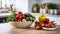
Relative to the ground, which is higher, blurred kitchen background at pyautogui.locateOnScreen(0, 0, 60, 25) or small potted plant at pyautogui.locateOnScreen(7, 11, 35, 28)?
blurred kitchen background at pyautogui.locateOnScreen(0, 0, 60, 25)

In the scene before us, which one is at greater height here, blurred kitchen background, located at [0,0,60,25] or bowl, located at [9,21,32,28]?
blurred kitchen background, located at [0,0,60,25]

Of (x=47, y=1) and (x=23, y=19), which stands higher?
(x=47, y=1)

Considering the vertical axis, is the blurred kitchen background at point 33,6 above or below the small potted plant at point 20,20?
above

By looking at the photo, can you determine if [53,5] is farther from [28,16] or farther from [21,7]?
[28,16]

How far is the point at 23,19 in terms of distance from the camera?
2221mm

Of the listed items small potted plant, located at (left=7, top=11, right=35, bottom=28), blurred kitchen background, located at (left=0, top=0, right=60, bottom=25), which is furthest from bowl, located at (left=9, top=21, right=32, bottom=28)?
blurred kitchen background, located at (left=0, top=0, right=60, bottom=25)

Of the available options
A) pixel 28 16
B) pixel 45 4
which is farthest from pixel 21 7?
pixel 28 16

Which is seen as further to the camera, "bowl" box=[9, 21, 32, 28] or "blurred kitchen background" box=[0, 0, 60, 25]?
"blurred kitchen background" box=[0, 0, 60, 25]

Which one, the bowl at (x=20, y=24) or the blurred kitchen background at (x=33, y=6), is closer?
the bowl at (x=20, y=24)

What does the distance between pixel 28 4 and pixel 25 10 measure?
0.22m

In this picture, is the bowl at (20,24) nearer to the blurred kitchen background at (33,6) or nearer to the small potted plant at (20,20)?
the small potted plant at (20,20)

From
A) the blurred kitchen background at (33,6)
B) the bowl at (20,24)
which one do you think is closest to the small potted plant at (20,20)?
the bowl at (20,24)

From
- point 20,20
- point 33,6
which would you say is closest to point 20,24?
point 20,20

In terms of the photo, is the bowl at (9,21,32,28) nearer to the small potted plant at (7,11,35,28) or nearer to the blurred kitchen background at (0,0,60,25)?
the small potted plant at (7,11,35,28)
